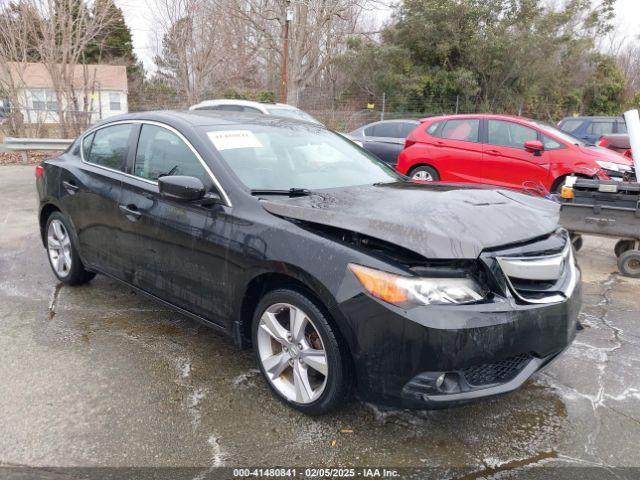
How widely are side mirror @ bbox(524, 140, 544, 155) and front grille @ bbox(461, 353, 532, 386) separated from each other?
588 cm

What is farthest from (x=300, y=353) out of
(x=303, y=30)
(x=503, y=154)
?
(x=303, y=30)

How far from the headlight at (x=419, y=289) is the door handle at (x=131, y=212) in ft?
6.23

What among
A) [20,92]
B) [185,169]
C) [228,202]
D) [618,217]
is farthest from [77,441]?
[20,92]

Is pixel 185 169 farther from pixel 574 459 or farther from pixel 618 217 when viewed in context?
pixel 618 217

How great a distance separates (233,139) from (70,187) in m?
1.81

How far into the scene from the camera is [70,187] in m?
4.32

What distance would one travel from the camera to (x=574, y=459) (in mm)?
2479

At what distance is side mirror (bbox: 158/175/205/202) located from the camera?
3008 mm

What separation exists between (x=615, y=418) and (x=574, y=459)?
52cm

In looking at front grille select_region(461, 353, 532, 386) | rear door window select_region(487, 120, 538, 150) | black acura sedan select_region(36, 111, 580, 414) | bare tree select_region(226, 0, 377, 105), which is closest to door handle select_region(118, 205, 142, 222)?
black acura sedan select_region(36, 111, 580, 414)

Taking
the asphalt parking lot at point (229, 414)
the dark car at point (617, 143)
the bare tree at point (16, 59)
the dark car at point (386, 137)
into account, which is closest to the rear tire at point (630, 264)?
the asphalt parking lot at point (229, 414)

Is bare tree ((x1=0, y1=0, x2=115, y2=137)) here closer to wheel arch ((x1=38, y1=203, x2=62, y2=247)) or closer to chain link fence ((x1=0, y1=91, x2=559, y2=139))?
chain link fence ((x1=0, y1=91, x2=559, y2=139))

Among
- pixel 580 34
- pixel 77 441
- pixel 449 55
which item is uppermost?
pixel 580 34

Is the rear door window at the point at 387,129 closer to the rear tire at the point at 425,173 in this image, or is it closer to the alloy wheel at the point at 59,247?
the rear tire at the point at 425,173
